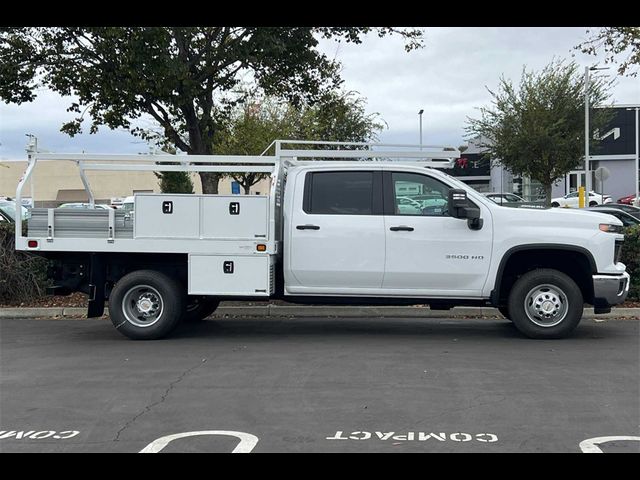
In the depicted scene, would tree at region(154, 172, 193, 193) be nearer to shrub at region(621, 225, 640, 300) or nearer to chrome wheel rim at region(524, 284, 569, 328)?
shrub at region(621, 225, 640, 300)

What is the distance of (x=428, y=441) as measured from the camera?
16.3ft

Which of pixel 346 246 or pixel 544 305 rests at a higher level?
pixel 346 246

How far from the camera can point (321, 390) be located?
6391 mm

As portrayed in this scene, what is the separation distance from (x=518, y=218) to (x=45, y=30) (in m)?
7.81

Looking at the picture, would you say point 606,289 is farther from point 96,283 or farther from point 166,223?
point 96,283

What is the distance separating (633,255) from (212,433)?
8017 mm

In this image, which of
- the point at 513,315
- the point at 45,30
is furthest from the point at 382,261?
the point at 45,30

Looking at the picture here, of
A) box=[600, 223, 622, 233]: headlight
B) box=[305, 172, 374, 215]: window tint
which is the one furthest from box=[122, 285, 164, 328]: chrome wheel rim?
box=[600, 223, 622, 233]: headlight

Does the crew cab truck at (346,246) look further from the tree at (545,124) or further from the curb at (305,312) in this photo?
the tree at (545,124)

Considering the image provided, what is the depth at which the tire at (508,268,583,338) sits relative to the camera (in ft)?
28.0

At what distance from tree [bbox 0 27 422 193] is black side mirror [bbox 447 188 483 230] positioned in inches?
171

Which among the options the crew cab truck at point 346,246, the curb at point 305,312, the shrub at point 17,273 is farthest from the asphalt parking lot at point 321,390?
the shrub at point 17,273

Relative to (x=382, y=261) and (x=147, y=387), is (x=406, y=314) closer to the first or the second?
(x=382, y=261)

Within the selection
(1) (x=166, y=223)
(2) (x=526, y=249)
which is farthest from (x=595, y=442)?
(1) (x=166, y=223)
